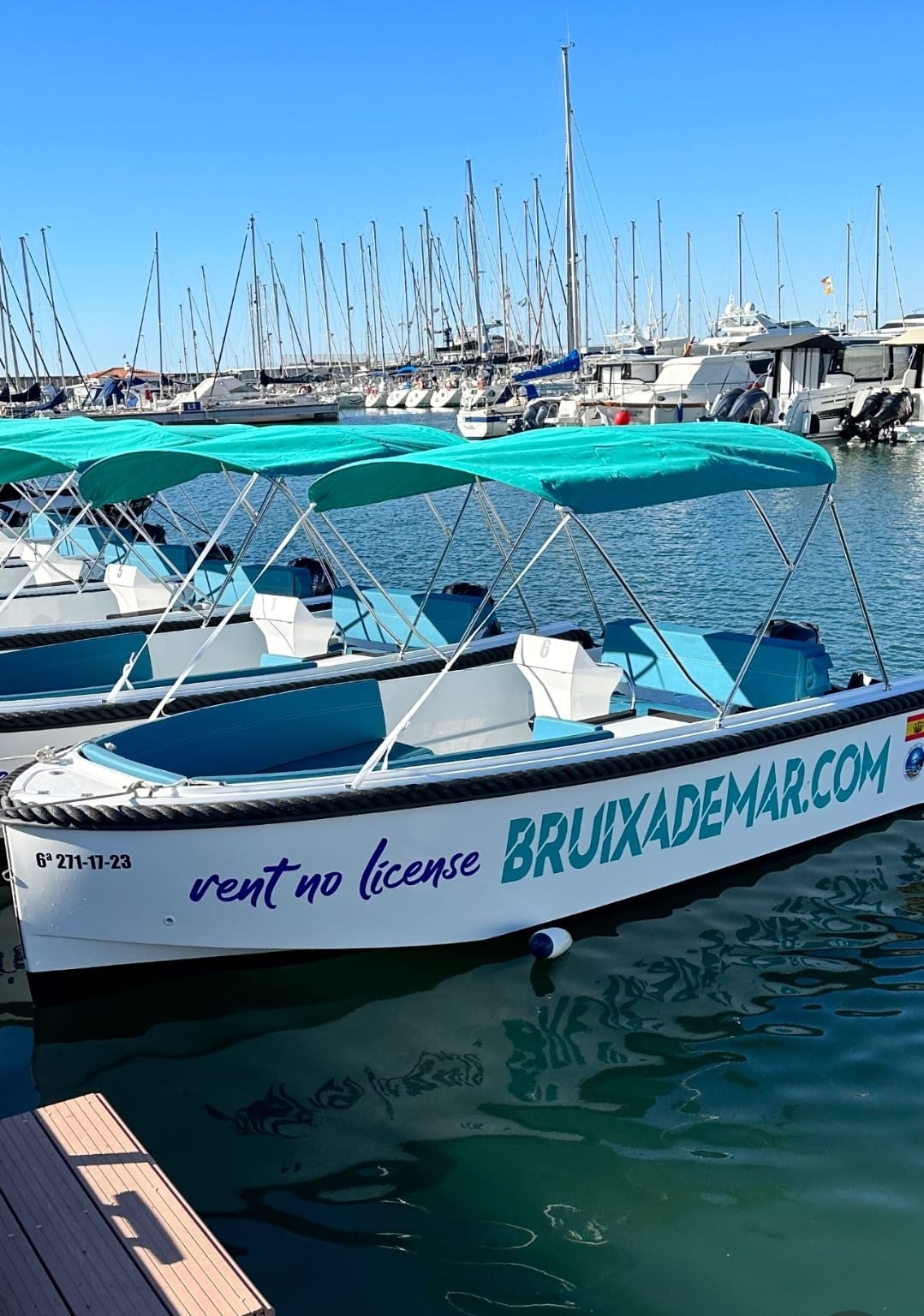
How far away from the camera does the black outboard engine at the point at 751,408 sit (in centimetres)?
4697

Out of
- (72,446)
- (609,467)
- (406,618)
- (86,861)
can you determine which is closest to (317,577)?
(72,446)

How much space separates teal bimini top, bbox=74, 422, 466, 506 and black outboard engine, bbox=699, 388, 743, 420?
38.8 m

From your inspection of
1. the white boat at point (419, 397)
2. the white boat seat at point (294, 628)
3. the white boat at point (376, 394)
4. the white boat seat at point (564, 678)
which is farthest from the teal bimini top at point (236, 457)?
the white boat at point (376, 394)

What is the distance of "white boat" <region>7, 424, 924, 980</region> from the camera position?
21.9 ft

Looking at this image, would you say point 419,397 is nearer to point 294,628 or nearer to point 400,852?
point 294,628

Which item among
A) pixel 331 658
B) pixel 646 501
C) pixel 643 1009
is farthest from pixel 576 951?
pixel 331 658

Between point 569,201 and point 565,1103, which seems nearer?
point 565,1103

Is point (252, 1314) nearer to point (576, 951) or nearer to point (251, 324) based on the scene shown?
point (576, 951)

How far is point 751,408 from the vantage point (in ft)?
155

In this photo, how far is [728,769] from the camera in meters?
7.97

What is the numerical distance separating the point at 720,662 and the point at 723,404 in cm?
4140

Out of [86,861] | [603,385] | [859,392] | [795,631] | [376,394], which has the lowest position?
[86,861]

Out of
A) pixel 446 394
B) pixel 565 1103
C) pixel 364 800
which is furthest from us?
pixel 446 394

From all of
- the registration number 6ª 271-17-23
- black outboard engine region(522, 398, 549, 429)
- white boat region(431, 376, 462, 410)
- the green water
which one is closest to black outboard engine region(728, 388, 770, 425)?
black outboard engine region(522, 398, 549, 429)
